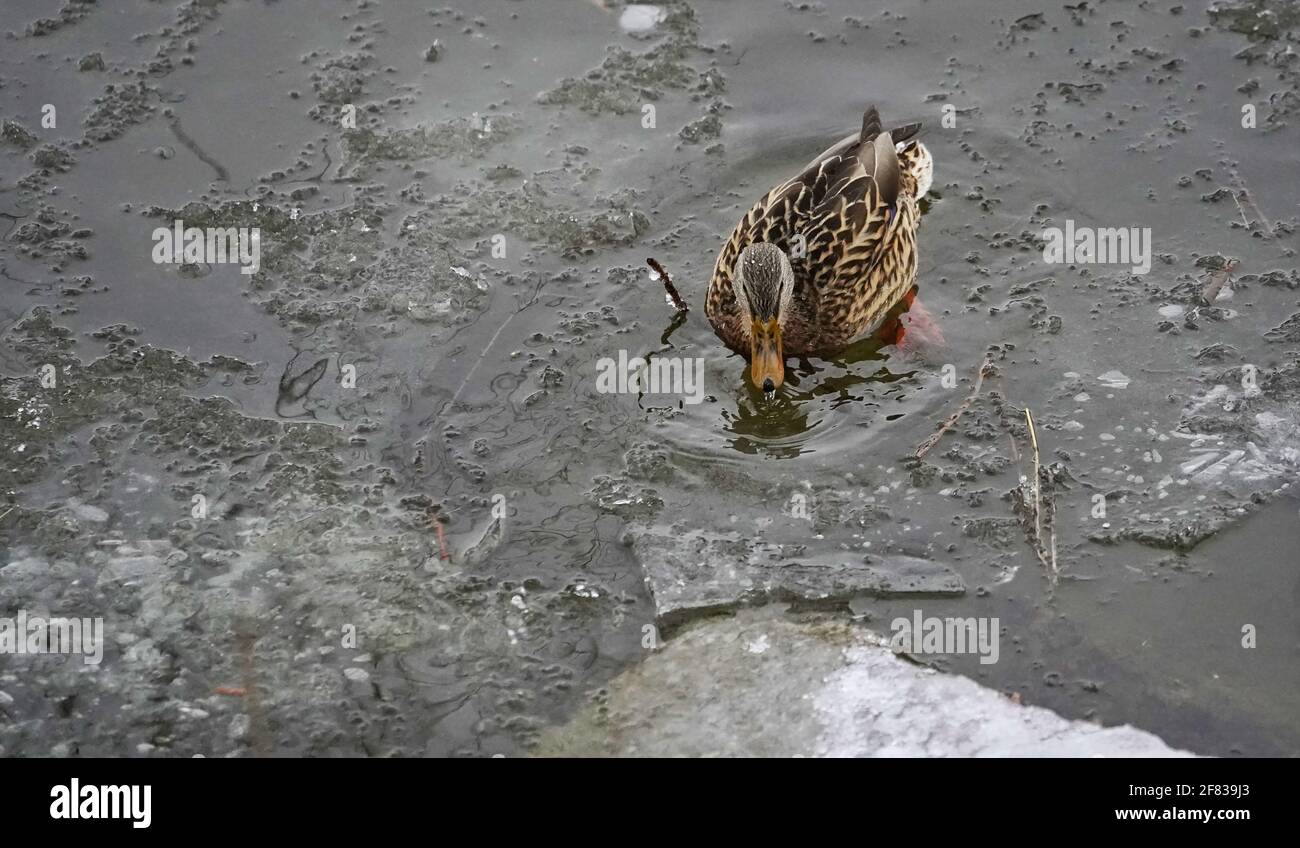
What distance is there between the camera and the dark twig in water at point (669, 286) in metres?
7.27

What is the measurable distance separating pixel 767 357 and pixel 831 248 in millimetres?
848

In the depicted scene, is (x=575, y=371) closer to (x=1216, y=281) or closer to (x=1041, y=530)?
(x=1041, y=530)

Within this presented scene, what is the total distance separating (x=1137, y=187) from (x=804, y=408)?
105 inches

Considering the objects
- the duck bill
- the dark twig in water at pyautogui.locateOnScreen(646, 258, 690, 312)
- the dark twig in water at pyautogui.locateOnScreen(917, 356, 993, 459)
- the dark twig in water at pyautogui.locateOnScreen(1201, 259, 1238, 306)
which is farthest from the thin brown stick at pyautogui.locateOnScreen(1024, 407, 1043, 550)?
the dark twig in water at pyautogui.locateOnScreen(646, 258, 690, 312)

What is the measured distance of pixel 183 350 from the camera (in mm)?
7129

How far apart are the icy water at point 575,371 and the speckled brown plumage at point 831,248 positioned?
22cm

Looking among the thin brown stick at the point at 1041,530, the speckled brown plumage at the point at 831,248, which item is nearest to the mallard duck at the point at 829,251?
the speckled brown plumage at the point at 831,248

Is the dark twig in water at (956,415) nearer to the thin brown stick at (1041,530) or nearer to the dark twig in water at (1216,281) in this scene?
the thin brown stick at (1041,530)

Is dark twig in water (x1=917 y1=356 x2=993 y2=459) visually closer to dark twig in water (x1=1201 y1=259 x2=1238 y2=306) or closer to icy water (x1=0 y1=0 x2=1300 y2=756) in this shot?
icy water (x1=0 y1=0 x2=1300 y2=756)

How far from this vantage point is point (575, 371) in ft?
23.3

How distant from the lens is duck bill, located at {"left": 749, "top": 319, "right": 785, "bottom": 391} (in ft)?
22.8

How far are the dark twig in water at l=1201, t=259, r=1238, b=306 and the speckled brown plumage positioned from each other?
1594 millimetres

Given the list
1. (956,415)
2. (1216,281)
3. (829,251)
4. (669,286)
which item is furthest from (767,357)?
(1216,281)
